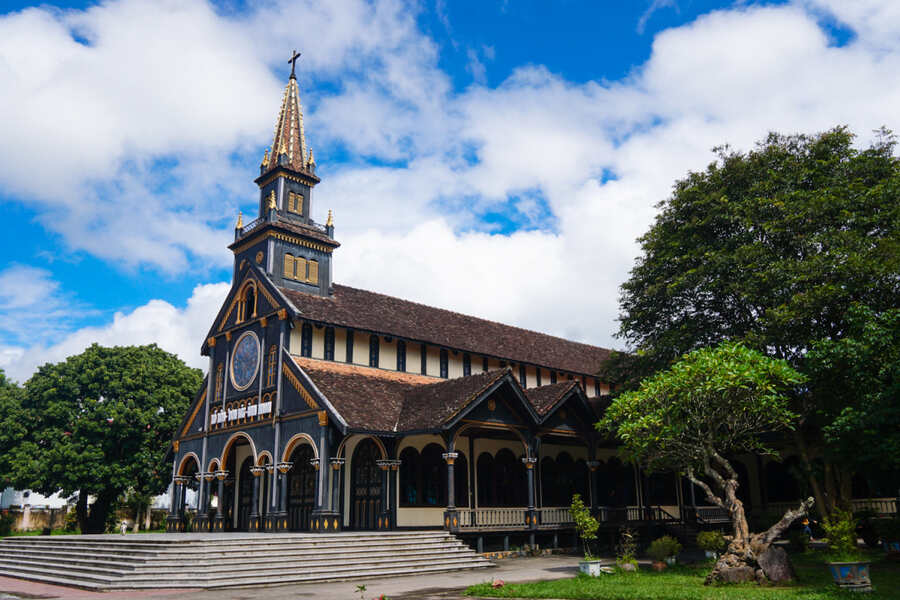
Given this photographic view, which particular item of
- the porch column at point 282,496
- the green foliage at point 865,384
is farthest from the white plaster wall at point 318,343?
the green foliage at point 865,384

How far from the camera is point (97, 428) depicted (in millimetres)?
39281

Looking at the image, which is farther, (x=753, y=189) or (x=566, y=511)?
(x=566, y=511)

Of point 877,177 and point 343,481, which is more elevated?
point 877,177

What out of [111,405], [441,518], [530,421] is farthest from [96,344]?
[530,421]

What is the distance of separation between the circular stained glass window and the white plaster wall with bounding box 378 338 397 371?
5.41 m

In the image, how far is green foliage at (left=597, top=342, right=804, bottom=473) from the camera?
18297mm

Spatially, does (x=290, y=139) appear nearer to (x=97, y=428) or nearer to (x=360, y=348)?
(x=360, y=348)

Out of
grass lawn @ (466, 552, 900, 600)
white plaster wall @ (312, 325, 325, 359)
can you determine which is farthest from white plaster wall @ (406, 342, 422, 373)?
grass lawn @ (466, 552, 900, 600)

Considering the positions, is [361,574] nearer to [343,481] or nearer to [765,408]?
[343,481]

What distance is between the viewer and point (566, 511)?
29.4 metres

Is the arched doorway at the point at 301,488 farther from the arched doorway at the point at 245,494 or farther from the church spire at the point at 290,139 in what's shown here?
the church spire at the point at 290,139

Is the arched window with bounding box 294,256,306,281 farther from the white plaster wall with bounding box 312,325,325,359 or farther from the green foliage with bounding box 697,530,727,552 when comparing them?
the green foliage with bounding box 697,530,727,552

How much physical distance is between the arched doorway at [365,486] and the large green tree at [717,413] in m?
10.7

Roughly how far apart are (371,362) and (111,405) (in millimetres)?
18047
